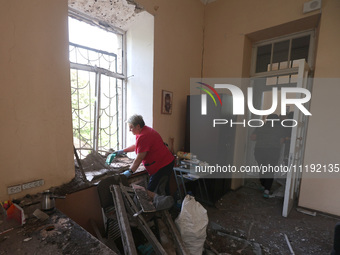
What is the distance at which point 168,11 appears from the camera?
2.40 meters

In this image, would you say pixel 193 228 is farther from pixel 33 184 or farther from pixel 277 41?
pixel 277 41

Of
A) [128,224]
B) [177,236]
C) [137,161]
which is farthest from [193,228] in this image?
[137,161]

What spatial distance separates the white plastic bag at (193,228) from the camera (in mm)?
1491

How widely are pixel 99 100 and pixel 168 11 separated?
1647 millimetres

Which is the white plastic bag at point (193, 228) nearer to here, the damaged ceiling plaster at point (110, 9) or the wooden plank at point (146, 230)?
the wooden plank at point (146, 230)

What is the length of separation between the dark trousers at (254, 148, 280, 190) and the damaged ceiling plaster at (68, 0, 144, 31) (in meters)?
2.87

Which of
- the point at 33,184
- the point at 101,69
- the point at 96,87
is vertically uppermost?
the point at 101,69

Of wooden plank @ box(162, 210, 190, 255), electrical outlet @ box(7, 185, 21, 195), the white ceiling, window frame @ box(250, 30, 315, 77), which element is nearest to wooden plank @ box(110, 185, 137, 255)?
wooden plank @ box(162, 210, 190, 255)

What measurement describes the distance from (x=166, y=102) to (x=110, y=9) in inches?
53.7

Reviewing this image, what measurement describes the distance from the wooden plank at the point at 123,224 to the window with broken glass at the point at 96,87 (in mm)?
Answer: 717

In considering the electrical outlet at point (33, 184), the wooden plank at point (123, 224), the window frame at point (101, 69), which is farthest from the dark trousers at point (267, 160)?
the electrical outlet at point (33, 184)

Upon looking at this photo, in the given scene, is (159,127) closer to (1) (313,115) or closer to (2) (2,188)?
(2) (2,188)

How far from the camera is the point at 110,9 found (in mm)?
2002

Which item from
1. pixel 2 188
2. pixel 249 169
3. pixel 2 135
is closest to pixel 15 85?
pixel 2 135
